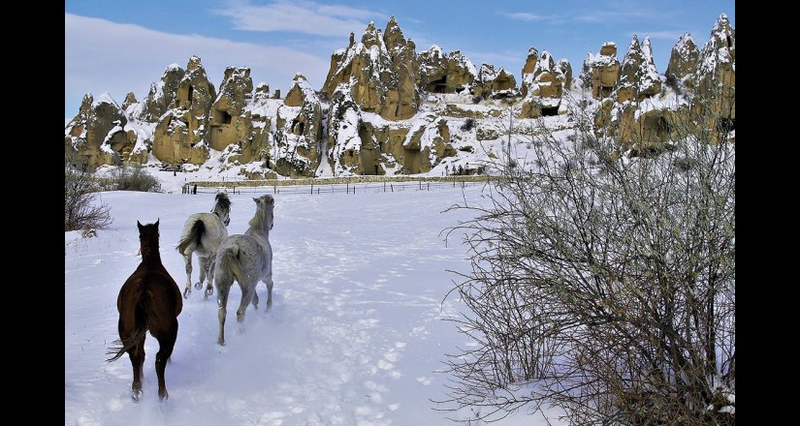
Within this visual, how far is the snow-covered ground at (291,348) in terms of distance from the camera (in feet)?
16.1

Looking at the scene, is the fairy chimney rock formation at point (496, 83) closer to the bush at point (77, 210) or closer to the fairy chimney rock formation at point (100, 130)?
the fairy chimney rock formation at point (100, 130)

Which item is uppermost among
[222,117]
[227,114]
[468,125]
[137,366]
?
[227,114]

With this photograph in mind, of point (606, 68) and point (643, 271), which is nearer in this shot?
point (643, 271)

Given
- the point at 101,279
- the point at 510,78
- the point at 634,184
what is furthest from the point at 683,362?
the point at 510,78

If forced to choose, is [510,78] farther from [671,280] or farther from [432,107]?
[671,280]

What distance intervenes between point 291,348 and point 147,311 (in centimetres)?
250

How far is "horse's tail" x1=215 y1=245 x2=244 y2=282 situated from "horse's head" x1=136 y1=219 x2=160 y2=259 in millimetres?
1653

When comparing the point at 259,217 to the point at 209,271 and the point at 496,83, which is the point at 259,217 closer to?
the point at 209,271

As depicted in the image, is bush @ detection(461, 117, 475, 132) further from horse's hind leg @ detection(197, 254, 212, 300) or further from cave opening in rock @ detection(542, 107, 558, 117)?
horse's hind leg @ detection(197, 254, 212, 300)

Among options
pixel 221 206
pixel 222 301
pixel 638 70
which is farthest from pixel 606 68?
pixel 222 301

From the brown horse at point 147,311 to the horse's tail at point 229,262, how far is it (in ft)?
5.72

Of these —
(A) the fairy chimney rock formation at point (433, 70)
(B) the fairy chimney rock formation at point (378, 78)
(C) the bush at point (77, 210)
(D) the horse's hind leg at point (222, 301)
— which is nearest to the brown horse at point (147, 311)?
(D) the horse's hind leg at point (222, 301)

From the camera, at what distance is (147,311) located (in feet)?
14.7

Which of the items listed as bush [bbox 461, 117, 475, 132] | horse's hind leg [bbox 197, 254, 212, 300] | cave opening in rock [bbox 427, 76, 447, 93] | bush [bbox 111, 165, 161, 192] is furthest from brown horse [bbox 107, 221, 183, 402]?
cave opening in rock [bbox 427, 76, 447, 93]
